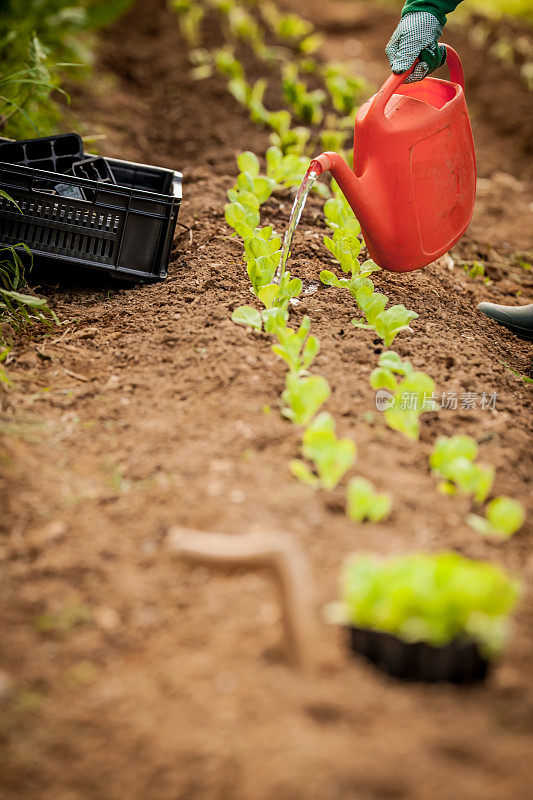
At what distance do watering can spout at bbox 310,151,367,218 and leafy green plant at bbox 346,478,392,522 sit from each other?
3.28ft

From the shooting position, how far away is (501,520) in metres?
1.37

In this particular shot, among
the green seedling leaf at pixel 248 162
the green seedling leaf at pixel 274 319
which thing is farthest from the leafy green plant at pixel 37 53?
the green seedling leaf at pixel 274 319

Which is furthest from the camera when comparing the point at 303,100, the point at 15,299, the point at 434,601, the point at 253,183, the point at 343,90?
the point at 343,90

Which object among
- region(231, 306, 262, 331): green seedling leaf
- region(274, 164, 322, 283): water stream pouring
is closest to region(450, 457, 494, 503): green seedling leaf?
region(231, 306, 262, 331): green seedling leaf

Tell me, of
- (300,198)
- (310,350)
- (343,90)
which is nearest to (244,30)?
(343,90)

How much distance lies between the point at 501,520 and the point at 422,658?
0.40m

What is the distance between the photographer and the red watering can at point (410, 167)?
205 cm

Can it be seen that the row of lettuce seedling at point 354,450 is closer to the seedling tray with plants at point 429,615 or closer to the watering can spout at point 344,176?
the seedling tray with plants at point 429,615

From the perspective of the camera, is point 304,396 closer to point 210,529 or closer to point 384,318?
point 210,529

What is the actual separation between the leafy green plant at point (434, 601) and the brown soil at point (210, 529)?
110mm

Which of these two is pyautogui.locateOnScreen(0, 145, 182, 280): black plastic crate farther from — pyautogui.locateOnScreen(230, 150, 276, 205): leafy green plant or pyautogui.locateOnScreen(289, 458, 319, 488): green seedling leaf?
pyautogui.locateOnScreen(289, 458, 319, 488): green seedling leaf

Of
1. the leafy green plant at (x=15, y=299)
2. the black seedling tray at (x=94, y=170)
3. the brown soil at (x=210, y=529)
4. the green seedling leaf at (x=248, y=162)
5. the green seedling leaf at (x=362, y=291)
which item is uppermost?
the green seedling leaf at (x=248, y=162)

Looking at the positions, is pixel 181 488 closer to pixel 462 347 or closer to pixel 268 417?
pixel 268 417

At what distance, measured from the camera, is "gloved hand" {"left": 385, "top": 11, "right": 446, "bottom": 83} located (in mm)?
1964
